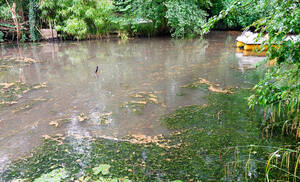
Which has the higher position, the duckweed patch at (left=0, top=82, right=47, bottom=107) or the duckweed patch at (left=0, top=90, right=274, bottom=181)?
the duckweed patch at (left=0, top=82, right=47, bottom=107)

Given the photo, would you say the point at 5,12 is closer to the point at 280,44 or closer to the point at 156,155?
the point at 156,155

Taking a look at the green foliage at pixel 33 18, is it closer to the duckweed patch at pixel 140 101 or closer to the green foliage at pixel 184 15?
the green foliage at pixel 184 15

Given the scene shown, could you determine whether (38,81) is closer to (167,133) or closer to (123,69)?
(123,69)

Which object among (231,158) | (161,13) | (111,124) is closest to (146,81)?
(111,124)

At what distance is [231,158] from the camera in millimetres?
2922

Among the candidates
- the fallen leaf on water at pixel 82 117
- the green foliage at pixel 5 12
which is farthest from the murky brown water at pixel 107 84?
the green foliage at pixel 5 12

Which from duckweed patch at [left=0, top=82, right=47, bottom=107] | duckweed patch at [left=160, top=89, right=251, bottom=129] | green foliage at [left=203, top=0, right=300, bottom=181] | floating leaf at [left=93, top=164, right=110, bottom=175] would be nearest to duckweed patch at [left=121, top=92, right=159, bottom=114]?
duckweed patch at [left=160, top=89, right=251, bottom=129]

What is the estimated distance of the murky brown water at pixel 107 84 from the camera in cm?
379

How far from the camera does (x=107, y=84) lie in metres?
5.95

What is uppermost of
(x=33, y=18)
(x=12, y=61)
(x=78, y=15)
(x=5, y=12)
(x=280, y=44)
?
(x=5, y=12)

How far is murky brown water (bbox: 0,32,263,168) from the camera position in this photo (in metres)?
3.79

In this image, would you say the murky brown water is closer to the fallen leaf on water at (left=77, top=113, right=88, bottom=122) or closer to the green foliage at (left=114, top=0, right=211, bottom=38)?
the fallen leaf on water at (left=77, top=113, right=88, bottom=122)

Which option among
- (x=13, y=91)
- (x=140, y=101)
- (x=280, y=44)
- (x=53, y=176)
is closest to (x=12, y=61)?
(x=13, y=91)

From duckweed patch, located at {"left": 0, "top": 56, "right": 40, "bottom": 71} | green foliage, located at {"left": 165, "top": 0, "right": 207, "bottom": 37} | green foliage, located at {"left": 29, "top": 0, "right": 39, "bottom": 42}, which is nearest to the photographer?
duckweed patch, located at {"left": 0, "top": 56, "right": 40, "bottom": 71}
